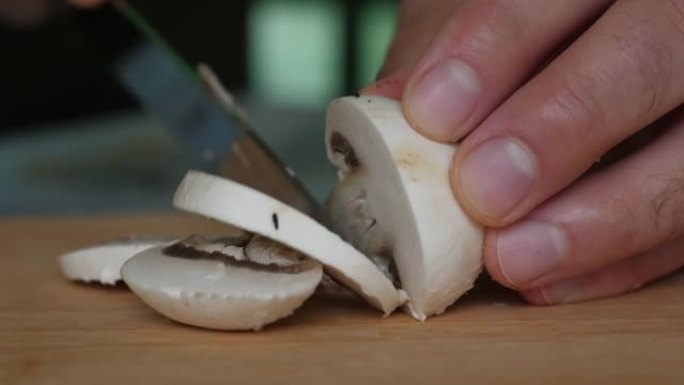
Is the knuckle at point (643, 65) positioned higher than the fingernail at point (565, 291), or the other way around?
the knuckle at point (643, 65)

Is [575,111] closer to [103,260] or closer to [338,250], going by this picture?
Result: [338,250]

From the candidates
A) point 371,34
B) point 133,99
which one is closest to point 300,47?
point 371,34

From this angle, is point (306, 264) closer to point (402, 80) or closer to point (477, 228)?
point (477, 228)

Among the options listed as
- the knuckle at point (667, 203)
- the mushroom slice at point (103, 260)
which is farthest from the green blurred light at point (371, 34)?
the knuckle at point (667, 203)

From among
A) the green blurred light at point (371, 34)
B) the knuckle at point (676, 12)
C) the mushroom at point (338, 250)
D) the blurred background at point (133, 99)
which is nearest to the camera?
the mushroom at point (338, 250)

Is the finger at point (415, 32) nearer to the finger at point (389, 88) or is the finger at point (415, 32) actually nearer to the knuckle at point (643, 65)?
the finger at point (389, 88)

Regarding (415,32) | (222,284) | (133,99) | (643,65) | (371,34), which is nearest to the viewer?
(222,284)
